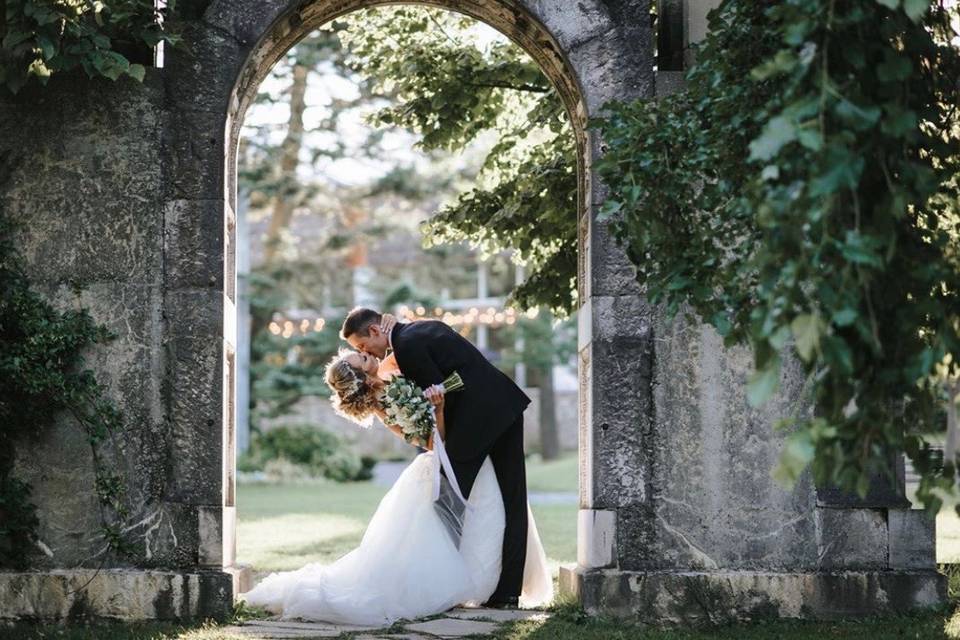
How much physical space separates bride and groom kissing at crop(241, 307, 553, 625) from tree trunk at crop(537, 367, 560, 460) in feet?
66.1

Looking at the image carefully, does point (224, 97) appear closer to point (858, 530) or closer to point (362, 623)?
point (362, 623)

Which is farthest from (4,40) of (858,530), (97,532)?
(858,530)

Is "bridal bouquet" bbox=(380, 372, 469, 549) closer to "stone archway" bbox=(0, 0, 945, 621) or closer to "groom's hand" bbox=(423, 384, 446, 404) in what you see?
"groom's hand" bbox=(423, 384, 446, 404)

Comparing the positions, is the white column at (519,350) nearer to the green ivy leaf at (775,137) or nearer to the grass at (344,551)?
the grass at (344,551)

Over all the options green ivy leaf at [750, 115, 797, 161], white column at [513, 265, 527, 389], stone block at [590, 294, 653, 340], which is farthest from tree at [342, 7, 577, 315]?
white column at [513, 265, 527, 389]

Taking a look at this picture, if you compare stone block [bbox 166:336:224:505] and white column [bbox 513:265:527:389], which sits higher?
white column [bbox 513:265:527:389]

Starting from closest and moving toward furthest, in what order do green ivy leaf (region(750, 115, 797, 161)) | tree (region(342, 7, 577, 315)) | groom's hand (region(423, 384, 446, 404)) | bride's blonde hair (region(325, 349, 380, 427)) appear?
1. green ivy leaf (region(750, 115, 797, 161))
2. groom's hand (region(423, 384, 446, 404))
3. bride's blonde hair (region(325, 349, 380, 427))
4. tree (region(342, 7, 577, 315))

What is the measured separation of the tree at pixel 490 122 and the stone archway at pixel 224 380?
1939 mm

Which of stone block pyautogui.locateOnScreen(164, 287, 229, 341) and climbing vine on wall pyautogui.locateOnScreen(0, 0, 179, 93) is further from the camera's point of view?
stone block pyautogui.locateOnScreen(164, 287, 229, 341)

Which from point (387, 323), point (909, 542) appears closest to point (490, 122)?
point (387, 323)

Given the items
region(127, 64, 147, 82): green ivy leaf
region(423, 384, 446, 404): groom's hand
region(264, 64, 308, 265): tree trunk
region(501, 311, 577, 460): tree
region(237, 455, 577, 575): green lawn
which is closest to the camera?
region(127, 64, 147, 82): green ivy leaf

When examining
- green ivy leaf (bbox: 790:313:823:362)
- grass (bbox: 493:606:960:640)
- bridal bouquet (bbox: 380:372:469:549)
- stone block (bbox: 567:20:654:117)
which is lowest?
grass (bbox: 493:606:960:640)

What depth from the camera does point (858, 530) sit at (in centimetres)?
638

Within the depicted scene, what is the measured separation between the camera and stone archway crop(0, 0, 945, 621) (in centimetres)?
630
